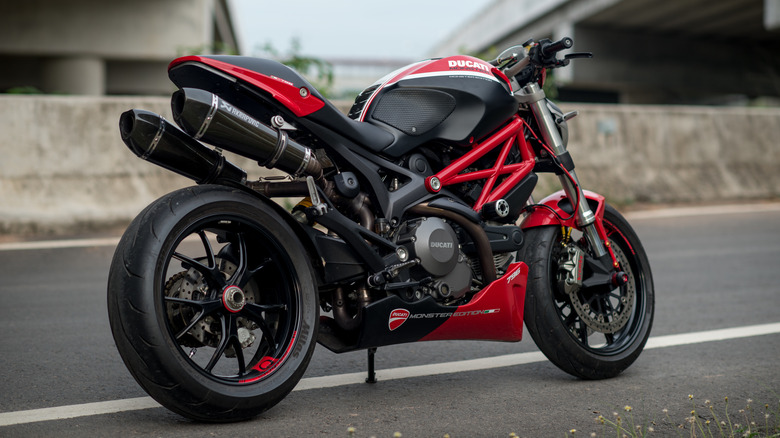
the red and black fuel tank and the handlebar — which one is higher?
the handlebar

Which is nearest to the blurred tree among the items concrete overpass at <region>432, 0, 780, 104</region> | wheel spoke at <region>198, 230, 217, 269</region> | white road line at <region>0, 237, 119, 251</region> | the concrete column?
white road line at <region>0, 237, 119, 251</region>

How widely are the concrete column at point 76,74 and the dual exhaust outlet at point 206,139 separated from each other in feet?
66.4

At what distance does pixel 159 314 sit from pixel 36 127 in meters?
A: 6.04

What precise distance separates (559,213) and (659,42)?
106 ft

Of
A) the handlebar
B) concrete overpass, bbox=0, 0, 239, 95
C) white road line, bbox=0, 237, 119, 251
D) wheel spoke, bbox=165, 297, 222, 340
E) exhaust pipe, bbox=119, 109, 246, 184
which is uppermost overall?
concrete overpass, bbox=0, 0, 239, 95

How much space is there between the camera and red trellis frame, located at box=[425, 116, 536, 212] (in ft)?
11.9

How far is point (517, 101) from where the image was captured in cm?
387

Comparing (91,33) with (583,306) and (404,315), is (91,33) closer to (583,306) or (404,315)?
(583,306)

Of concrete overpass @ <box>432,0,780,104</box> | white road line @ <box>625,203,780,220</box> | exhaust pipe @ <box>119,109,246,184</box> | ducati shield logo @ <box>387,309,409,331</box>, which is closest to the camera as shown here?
exhaust pipe @ <box>119,109,246,184</box>

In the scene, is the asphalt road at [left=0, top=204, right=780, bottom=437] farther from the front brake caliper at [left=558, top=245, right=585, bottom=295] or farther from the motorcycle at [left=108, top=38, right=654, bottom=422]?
the front brake caliper at [left=558, top=245, right=585, bottom=295]

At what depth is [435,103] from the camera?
360 cm

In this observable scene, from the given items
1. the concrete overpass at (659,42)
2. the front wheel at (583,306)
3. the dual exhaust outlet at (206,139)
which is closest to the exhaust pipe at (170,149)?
the dual exhaust outlet at (206,139)

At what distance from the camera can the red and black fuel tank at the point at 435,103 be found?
11.6 feet

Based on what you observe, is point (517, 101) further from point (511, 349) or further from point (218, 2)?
point (218, 2)
